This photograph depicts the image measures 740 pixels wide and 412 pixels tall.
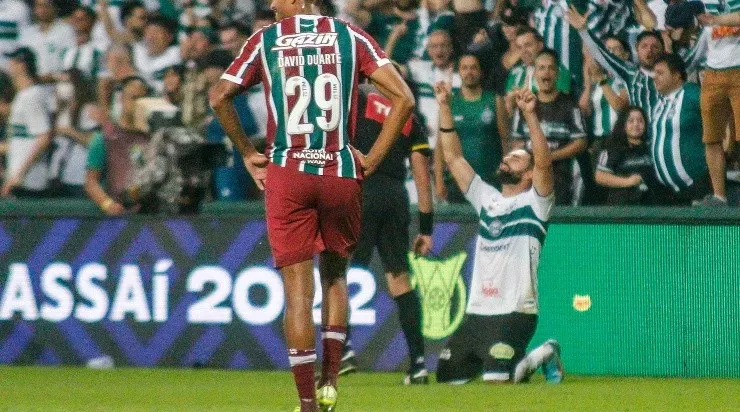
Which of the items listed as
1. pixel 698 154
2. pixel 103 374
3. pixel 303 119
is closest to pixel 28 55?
pixel 103 374

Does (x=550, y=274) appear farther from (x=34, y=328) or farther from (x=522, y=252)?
(x=34, y=328)

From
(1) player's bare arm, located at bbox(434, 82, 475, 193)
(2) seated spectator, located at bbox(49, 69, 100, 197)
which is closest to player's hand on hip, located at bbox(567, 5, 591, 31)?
(1) player's bare arm, located at bbox(434, 82, 475, 193)

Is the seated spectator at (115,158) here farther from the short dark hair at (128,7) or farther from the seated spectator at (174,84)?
the short dark hair at (128,7)

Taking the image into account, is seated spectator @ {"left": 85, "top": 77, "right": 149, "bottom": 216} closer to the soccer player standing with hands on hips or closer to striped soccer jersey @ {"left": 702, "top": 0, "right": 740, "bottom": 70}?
striped soccer jersey @ {"left": 702, "top": 0, "right": 740, "bottom": 70}

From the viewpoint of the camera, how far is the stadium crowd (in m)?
10.7

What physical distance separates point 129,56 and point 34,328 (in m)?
2.84

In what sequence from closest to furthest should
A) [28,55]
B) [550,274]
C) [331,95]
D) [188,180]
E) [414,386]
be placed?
[331,95] < [414,386] < [550,274] < [188,180] < [28,55]

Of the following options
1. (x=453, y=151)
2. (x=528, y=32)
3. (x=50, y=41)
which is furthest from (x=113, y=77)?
(x=453, y=151)

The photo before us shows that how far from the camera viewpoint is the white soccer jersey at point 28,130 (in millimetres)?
12805

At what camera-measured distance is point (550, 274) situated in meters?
10.6

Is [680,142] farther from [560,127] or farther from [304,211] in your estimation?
[304,211]

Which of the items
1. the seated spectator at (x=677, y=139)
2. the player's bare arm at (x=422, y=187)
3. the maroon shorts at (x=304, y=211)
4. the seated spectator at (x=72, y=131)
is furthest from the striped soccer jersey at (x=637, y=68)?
the maroon shorts at (x=304, y=211)

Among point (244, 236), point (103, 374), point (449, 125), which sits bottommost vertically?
point (103, 374)

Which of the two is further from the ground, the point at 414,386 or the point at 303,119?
the point at 303,119
